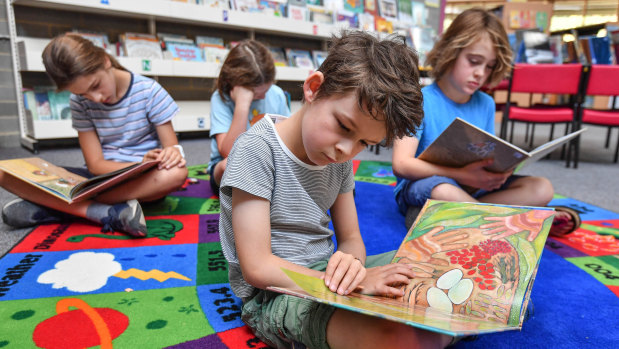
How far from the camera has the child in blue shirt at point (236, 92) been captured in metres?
1.45

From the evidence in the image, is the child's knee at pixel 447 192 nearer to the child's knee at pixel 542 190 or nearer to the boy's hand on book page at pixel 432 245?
the child's knee at pixel 542 190

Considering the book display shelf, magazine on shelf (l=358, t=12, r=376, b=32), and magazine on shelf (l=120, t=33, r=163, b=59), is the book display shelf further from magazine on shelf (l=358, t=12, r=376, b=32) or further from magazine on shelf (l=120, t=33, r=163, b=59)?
magazine on shelf (l=358, t=12, r=376, b=32)

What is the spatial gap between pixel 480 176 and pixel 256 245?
2.69 feet

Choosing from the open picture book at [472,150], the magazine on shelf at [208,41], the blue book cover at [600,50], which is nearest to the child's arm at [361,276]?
the open picture book at [472,150]

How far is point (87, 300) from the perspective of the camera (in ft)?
2.69

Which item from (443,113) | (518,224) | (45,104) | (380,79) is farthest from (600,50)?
(45,104)

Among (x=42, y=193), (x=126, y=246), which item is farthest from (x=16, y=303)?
(x=42, y=193)

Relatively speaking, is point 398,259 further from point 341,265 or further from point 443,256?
point 341,265

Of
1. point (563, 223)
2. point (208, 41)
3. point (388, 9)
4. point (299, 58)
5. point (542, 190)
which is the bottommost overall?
point (563, 223)

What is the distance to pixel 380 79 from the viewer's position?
56 cm

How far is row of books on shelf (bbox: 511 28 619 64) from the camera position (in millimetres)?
2990

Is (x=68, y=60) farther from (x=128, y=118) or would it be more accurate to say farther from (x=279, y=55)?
(x=279, y=55)

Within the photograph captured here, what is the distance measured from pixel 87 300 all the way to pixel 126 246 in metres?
0.30

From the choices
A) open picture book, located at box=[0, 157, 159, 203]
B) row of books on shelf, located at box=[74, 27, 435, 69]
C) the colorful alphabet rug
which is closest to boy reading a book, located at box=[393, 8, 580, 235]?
the colorful alphabet rug
